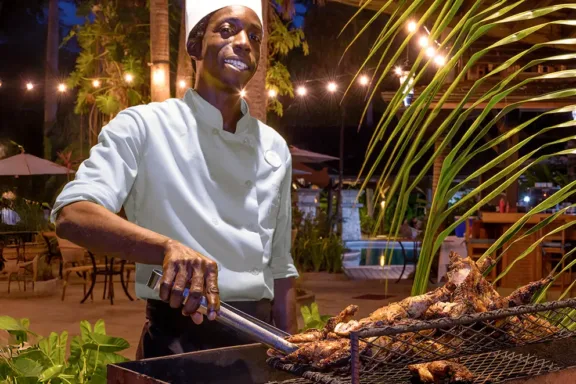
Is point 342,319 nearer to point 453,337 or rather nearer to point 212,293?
point 453,337

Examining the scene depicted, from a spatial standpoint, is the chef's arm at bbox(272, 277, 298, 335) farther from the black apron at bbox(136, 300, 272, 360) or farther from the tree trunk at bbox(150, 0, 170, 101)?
the tree trunk at bbox(150, 0, 170, 101)

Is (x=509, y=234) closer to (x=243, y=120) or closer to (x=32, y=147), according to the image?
(x=243, y=120)

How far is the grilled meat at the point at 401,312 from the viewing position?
1474mm

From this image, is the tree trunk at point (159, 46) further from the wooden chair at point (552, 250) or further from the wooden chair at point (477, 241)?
the wooden chair at point (552, 250)

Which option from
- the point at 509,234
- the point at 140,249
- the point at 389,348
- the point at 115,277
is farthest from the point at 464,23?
the point at 115,277

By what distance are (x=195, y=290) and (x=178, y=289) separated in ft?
0.09

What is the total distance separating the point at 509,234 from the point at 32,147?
35296mm

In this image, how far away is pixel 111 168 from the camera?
1794 millimetres

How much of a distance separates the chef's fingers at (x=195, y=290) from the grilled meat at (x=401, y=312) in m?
0.32

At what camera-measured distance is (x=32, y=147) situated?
114ft

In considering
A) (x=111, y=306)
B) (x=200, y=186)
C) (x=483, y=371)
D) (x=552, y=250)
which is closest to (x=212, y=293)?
(x=483, y=371)

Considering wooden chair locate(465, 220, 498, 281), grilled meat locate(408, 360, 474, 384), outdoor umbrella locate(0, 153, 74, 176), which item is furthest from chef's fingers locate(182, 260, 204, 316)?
outdoor umbrella locate(0, 153, 74, 176)

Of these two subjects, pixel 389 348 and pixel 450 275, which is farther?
pixel 450 275

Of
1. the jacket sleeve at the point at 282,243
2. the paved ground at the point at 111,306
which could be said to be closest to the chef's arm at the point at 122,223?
the jacket sleeve at the point at 282,243
